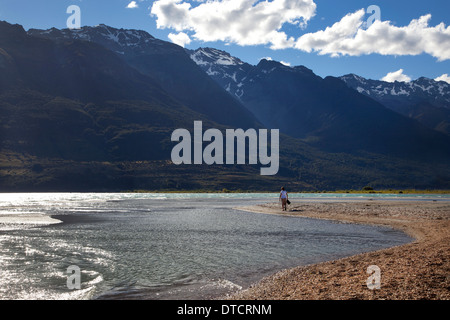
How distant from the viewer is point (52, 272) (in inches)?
685

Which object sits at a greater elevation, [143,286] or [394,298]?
[394,298]

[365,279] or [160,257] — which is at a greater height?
[365,279]

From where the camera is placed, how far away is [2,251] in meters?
22.5

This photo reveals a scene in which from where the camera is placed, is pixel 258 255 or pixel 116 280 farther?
pixel 258 255

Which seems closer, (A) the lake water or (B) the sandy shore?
(B) the sandy shore

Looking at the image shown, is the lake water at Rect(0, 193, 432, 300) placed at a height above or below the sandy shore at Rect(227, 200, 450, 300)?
below

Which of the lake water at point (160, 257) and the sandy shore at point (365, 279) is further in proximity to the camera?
the lake water at point (160, 257)

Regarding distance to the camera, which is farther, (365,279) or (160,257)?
(160,257)

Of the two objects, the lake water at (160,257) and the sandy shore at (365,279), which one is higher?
the sandy shore at (365,279)
